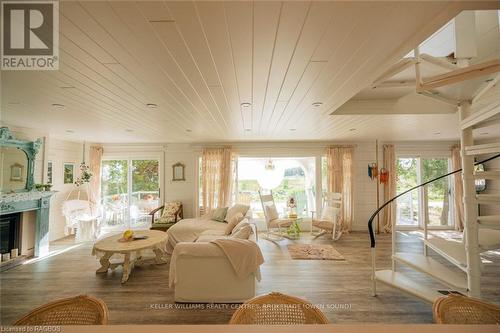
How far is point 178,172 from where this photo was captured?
5719 mm

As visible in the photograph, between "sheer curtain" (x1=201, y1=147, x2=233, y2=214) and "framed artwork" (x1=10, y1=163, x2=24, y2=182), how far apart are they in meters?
3.50

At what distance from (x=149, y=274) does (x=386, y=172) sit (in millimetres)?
5901

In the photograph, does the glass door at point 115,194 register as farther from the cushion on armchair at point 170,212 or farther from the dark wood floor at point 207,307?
the dark wood floor at point 207,307

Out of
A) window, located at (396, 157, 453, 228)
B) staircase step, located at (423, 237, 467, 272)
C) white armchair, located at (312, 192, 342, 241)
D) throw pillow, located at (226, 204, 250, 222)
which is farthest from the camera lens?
window, located at (396, 157, 453, 228)

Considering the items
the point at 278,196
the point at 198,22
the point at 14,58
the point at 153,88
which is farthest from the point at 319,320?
the point at 278,196

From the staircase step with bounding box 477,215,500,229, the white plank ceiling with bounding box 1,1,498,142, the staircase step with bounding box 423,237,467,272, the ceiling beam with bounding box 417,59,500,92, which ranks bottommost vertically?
the staircase step with bounding box 423,237,467,272

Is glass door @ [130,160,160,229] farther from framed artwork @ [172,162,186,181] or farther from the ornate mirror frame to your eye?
the ornate mirror frame

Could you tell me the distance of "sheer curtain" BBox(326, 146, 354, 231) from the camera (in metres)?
5.46

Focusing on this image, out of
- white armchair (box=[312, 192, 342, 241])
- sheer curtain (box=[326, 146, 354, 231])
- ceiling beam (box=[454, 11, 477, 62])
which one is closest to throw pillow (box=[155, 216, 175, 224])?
white armchair (box=[312, 192, 342, 241])

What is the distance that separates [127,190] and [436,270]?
6563 mm

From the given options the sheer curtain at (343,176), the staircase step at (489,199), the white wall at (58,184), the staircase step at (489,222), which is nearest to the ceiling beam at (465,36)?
the staircase step at (489,199)

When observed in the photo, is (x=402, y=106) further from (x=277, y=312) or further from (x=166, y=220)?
(x=166, y=220)

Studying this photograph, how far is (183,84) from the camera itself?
6.38ft

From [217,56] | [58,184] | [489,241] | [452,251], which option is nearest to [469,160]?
[489,241]
